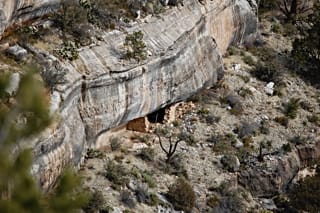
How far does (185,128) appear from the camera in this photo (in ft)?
87.0

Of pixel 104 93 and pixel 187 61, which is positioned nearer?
pixel 104 93

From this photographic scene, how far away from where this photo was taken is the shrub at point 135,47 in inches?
900

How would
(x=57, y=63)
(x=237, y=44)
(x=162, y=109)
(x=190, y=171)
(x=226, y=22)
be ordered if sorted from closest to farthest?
(x=57, y=63) < (x=190, y=171) < (x=162, y=109) < (x=226, y=22) < (x=237, y=44)

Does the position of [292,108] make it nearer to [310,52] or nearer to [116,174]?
[310,52]

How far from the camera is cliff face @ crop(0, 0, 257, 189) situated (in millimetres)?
19297

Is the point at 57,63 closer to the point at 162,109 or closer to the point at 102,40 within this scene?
the point at 102,40

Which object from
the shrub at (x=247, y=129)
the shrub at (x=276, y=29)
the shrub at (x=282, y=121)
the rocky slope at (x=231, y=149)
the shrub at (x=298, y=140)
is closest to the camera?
the rocky slope at (x=231, y=149)

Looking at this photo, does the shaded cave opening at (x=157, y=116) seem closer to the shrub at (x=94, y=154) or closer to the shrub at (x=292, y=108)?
the shrub at (x=94, y=154)

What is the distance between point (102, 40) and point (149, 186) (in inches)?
203

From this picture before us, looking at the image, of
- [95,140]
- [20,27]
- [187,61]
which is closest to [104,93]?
[95,140]

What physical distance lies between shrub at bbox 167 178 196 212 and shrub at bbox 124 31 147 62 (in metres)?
4.54

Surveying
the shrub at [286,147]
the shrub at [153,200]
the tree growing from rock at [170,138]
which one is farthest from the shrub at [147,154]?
the shrub at [286,147]

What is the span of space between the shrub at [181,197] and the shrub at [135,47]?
4.54 metres

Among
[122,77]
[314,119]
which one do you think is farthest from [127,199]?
[314,119]
